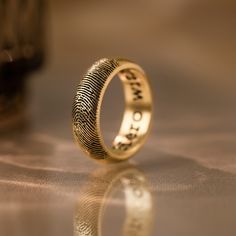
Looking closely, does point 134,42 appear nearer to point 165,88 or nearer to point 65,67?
point 65,67

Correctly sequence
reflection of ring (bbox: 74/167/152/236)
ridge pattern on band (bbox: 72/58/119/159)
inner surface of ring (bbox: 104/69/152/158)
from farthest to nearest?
inner surface of ring (bbox: 104/69/152/158), ridge pattern on band (bbox: 72/58/119/159), reflection of ring (bbox: 74/167/152/236)

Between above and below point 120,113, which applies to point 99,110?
above

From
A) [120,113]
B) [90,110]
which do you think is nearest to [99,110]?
[90,110]

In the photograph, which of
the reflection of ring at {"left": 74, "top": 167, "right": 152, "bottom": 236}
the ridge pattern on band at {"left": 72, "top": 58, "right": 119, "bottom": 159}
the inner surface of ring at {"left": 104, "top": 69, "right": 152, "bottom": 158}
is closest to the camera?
the reflection of ring at {"left": 74, "top": 167, "right": 152, "bottom": 236}

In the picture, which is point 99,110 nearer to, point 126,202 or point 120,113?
point 126,202

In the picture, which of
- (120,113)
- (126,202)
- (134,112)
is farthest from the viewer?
(120,113)

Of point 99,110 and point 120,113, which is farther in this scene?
point 120,113

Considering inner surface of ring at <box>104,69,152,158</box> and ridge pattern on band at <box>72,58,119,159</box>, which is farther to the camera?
inner surface of ring at <box>104,69,152,158</box>
